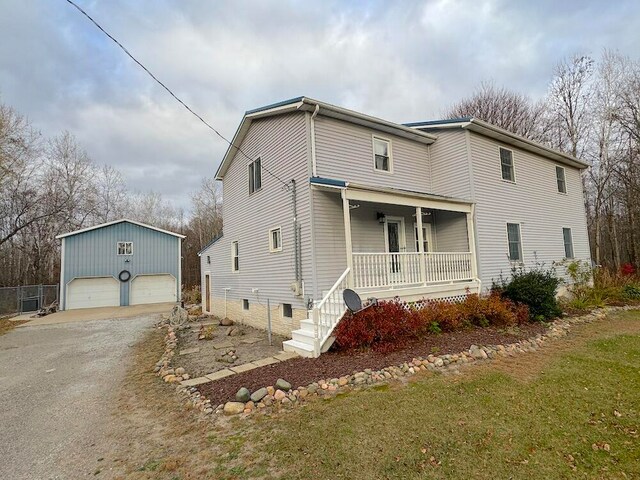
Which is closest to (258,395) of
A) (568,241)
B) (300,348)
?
(300,348)

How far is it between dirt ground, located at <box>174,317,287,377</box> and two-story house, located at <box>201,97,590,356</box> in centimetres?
68

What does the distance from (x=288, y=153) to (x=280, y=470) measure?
8.25 meters

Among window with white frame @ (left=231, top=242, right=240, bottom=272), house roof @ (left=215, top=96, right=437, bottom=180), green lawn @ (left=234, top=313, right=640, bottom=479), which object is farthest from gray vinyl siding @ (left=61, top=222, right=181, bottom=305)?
green lawn @ (left=234, top=313, right=640, bottom=479)

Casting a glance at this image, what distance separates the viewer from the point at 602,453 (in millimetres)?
3211

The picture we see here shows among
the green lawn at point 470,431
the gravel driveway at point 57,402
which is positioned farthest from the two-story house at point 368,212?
the gravel driveway at point 57,402

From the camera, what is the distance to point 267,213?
10.8m

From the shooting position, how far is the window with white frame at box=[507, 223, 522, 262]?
464 inches

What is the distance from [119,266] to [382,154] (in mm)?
19001

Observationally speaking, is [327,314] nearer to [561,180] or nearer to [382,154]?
[382,154]

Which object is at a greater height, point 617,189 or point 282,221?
point 617,189

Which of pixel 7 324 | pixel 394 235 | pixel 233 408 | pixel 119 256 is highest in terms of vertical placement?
pixel 119 256

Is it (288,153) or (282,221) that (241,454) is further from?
(288,153)

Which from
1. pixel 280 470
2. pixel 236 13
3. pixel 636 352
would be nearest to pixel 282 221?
pixel 236 13

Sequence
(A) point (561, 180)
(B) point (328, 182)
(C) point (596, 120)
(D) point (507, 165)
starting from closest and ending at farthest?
(B) point (328, 182) → (D) point (507, 165) → (A) point (561, 180) → (C) point (596, 120)
